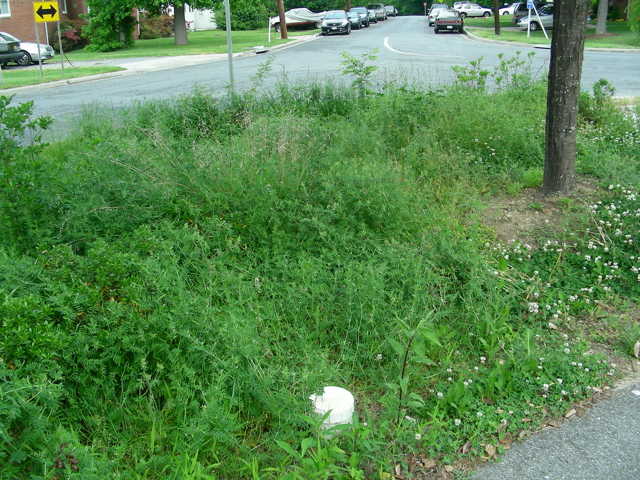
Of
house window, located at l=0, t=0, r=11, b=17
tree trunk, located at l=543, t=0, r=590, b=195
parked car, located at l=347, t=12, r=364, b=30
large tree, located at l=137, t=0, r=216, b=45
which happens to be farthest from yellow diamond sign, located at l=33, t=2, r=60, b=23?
parked car, located at l=347, t=12, r=364, b=30

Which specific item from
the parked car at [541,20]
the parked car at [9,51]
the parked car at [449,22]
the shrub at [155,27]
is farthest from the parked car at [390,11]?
the parked car at [9,51]

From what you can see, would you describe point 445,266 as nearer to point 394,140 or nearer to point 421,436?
point 421,436

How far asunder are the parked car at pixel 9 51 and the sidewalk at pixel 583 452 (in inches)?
1205

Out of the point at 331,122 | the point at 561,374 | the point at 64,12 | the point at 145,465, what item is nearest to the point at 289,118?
the point at 331,122

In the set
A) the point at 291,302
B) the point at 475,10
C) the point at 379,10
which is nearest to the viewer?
the point at 291,302

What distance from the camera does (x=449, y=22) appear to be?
44344mm

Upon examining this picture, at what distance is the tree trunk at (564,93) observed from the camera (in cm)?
600

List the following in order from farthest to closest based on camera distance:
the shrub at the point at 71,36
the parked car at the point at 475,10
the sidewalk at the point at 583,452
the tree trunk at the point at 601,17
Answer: the parked car at the point at 475,10
the shrub at the point at 71,36
the tree trunk at the point at 601,17
the sidewalk at the point at 583,452

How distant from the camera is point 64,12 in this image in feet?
136

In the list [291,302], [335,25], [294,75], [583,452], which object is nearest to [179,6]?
[335,25]

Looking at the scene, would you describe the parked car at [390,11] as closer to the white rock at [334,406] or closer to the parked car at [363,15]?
the parked car at [363,15]

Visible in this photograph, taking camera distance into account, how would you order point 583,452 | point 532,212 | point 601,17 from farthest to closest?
point 601,17 → point 532,212 → point 583,452

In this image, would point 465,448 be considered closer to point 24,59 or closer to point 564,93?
point 564,93

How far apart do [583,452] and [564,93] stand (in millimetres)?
3793
